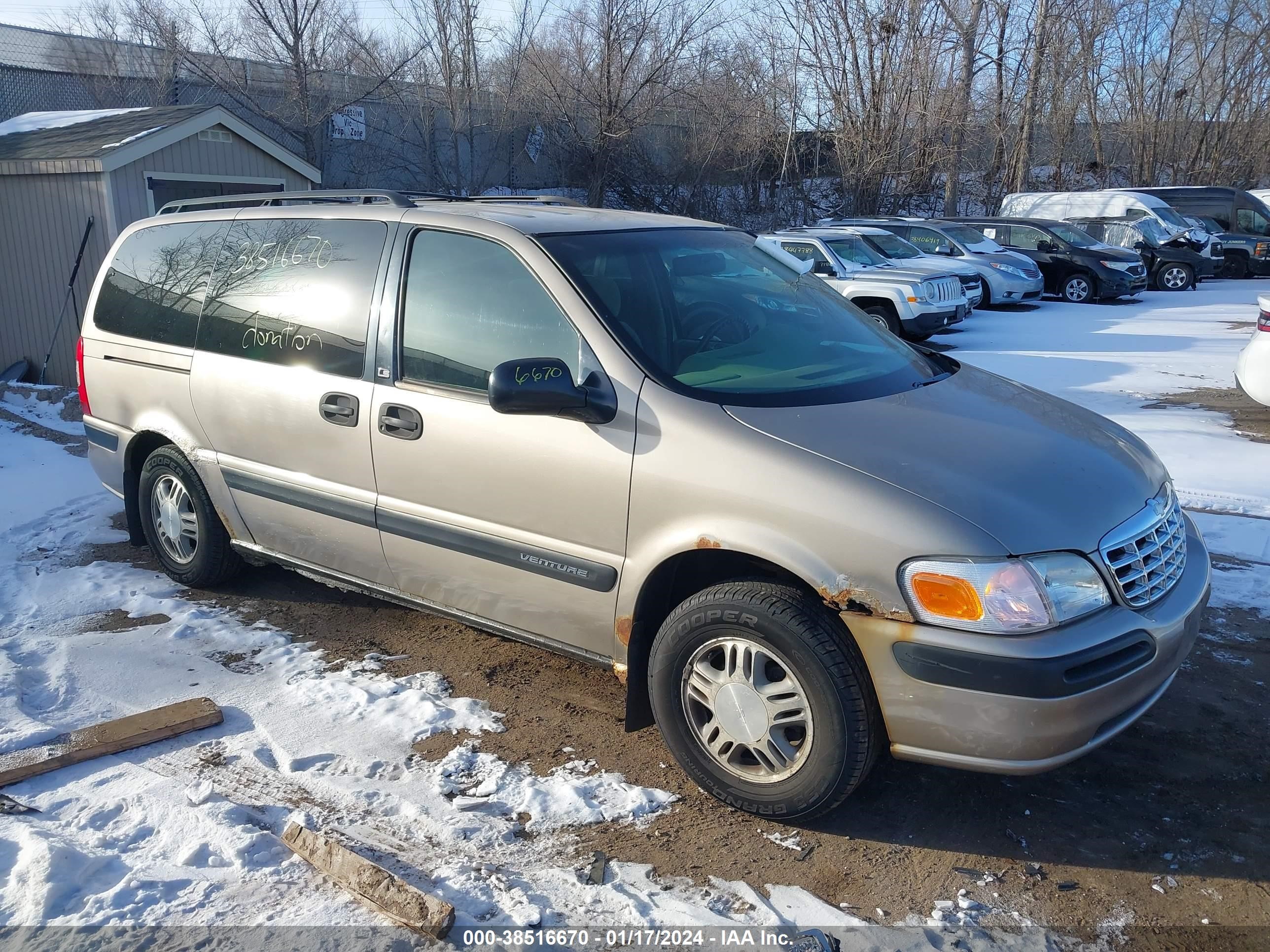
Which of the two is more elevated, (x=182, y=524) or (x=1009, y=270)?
(x=1009, y=270)

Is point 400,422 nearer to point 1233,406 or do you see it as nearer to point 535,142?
point 1233,406

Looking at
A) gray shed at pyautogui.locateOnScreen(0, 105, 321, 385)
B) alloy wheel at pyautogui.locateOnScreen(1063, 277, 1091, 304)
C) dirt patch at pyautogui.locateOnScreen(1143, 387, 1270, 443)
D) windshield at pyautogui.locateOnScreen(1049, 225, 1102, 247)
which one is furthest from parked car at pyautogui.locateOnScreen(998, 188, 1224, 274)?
gray shed at pyautogui.locateOnScreen(0, 105, 321, 385)

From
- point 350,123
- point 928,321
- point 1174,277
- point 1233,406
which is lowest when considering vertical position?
point 1233,406

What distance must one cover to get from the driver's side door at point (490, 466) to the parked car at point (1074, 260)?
17445mm

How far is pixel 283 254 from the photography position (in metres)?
4.50

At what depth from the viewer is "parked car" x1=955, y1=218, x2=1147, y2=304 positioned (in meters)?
18.5

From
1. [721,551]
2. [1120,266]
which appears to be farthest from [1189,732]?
[1120,266]

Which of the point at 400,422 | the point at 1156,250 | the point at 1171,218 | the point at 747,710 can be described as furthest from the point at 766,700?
the point at 1171,218

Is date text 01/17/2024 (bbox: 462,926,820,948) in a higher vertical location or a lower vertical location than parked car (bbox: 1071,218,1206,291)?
lower

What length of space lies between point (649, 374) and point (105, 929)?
2.22 metres

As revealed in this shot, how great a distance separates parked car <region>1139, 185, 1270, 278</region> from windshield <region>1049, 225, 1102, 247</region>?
684 cm

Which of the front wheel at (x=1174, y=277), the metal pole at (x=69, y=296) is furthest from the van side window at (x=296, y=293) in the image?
the front wheel at (x=1174, y=277)

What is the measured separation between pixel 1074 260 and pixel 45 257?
54.0 ft

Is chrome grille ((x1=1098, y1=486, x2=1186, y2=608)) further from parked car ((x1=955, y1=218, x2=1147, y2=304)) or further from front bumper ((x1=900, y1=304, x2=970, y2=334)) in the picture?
parked car ((x1=955, y1=218, x2=1147, y2=304))
